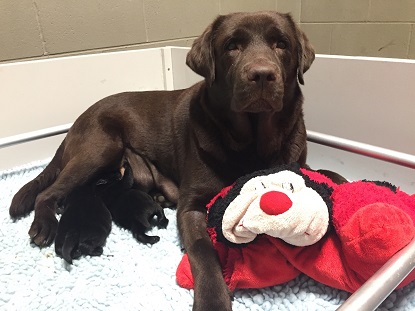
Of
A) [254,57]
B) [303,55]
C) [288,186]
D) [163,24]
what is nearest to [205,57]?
[254,57]

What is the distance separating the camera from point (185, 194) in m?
1.34

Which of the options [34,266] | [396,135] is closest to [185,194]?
[34,266]

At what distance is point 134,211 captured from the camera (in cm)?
134

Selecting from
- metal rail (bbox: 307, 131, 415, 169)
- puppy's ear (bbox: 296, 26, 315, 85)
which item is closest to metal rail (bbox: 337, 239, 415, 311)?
metal rail (bbox: 307, 131, 415, 169)

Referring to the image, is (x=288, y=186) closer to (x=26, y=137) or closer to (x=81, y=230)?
(x=81, y=230)

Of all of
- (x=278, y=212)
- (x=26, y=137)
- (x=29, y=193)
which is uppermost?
(x=278, y=212)

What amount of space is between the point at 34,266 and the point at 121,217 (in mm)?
319

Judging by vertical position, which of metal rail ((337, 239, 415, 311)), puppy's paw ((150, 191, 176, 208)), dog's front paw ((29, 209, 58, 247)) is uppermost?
metal rail ((337, 239, 415, 311))

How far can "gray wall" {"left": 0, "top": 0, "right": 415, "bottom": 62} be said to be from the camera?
1938mm

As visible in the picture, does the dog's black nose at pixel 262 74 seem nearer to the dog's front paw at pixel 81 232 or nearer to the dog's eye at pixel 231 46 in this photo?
the dog's eye at pixel 231 46

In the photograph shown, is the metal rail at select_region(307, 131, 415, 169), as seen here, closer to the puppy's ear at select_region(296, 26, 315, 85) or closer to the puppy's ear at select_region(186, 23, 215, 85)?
the puppy's ear at select_region(296, 26, 315, 85)

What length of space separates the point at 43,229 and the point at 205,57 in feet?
2.69

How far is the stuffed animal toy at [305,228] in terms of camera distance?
0.86 metres

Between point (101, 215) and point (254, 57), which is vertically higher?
point (254, 57)
